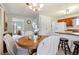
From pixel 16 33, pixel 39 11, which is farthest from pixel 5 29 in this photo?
pixel 39 11

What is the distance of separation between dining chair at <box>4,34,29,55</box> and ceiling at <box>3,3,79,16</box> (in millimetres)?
389

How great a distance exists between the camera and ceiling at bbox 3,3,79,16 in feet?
4.56

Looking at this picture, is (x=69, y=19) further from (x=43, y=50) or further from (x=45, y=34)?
(x=43, y=50)

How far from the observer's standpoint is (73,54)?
143 centimetres

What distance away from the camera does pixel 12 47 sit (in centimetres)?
164

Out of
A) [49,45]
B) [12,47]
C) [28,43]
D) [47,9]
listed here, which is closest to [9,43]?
[12,47]

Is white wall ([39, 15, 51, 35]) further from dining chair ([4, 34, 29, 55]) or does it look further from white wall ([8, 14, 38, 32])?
dining chair ([4, 34, 29, 55])

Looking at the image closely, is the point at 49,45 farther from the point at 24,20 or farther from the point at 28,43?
the point at 24,20

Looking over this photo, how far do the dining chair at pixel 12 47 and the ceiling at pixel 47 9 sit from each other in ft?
1.28

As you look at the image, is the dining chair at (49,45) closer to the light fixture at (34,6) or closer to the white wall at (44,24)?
the white wall at (44,24)

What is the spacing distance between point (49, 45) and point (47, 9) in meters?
0.52

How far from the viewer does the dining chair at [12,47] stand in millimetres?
1477

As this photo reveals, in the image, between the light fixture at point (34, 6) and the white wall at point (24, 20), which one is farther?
the white wall at point (24, 20)

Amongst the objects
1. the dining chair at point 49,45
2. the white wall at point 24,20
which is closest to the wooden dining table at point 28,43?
the dining chair at point 49,45
